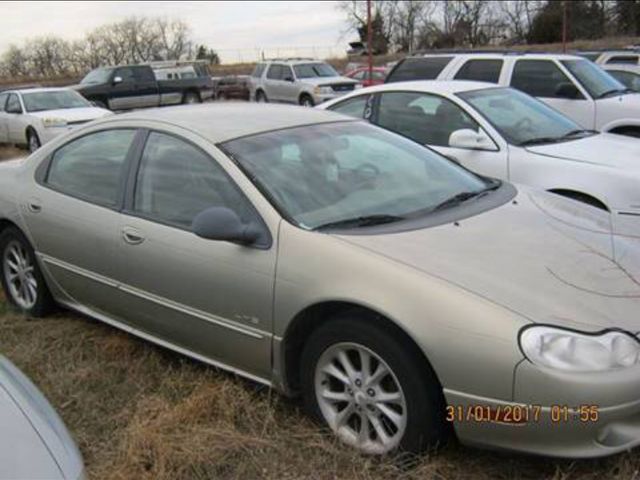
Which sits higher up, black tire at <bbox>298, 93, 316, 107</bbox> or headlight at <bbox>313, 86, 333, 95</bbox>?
headlight at <bbox>313, 86, 333, 95</bbox>

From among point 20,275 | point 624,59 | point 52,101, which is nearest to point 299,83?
point 52,101

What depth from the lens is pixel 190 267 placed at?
3619 millimetres

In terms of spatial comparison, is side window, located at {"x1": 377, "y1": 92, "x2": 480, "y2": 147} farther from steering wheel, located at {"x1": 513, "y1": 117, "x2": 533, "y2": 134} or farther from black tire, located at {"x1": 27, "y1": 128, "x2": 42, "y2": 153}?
black tire, located at {"x1": 27, "y1": 128, "x2": 42, "y2": 153}

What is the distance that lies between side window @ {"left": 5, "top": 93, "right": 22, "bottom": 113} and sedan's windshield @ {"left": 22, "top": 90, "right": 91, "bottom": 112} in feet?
0.51

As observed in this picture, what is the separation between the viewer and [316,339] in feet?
10.5

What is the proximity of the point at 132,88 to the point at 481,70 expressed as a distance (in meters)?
16.4

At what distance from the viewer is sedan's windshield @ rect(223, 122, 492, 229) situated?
351 cm

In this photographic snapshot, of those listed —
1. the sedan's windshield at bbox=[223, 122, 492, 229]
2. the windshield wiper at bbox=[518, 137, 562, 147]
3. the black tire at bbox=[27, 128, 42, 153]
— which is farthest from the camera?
the black tire at bbox=[27, 128, 42, 153]

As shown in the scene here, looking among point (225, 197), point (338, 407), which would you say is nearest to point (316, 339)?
point (338, 407)

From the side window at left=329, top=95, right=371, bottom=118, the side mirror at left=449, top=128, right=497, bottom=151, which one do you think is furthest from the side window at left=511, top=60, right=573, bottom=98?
the side mirror at left=449, top=128, right=497, bottom=151

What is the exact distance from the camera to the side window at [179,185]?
363cm

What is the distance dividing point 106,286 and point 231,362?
983mm

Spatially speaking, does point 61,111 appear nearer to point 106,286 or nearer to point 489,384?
point 106,286

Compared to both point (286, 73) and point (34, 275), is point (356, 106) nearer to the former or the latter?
point (34, 275)
